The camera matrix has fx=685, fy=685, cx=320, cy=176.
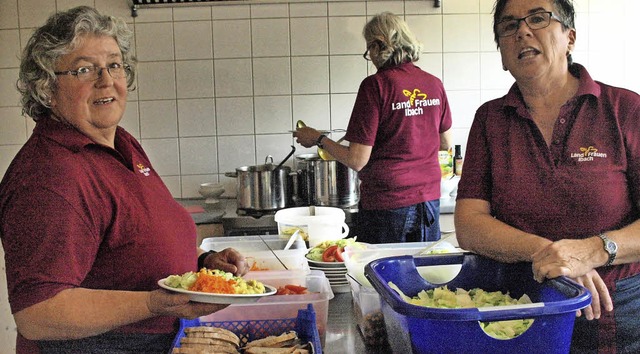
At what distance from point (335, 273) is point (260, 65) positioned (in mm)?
2231

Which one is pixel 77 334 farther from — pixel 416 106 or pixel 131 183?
pixel 416 106

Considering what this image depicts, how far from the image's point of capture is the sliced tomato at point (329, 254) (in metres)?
2.13

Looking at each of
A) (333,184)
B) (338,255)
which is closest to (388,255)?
(338,255)

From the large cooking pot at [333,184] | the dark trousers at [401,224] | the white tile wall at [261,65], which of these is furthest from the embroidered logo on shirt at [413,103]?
the white tile wall at [261,65]

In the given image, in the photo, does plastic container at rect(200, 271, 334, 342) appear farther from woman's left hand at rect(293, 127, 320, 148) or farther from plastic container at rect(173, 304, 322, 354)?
woman's left hand at rect(293, 127, 320, 148)

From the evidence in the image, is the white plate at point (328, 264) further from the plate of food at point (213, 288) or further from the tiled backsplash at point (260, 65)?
the tiled backsplash at point (260, 65)

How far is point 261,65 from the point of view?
4.08m

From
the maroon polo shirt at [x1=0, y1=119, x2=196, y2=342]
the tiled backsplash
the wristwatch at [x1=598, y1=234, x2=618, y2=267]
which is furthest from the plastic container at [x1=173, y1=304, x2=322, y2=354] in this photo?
the tiled backsplash

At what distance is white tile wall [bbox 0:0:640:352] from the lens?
4047mm

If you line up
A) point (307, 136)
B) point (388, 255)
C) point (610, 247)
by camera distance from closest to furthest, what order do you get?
1. point (610, 247)
2. point (388, 255)
3. point (307, 136)

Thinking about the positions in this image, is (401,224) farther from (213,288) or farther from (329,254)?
(213,288)

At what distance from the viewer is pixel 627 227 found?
1.62m

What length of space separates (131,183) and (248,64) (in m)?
2.55

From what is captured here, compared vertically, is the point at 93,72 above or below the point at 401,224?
above
